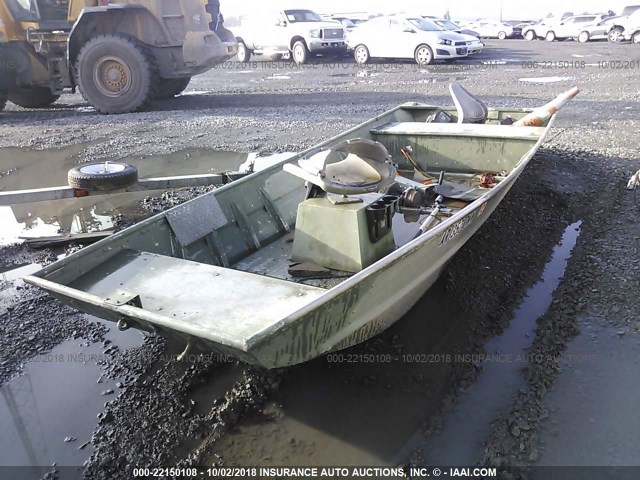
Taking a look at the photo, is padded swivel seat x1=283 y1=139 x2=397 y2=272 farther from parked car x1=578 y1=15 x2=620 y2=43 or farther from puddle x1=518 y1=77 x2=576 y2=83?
parked car x1=578 y1=15 x2=620 y2=43

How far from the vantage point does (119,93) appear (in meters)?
10.3

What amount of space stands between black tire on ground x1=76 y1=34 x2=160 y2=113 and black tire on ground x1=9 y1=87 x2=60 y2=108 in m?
1.94

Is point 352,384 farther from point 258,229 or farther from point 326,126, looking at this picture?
point 326,126

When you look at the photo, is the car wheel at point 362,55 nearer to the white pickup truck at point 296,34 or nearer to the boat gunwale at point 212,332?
the white pickup truck at point 296,34

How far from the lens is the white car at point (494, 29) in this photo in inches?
1048

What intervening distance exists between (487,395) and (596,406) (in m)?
0.56

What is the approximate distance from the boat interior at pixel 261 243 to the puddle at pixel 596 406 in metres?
1.35

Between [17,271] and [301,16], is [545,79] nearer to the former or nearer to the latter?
[301,16]

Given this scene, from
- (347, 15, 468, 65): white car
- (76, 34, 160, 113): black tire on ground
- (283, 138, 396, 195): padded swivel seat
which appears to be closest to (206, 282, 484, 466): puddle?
(283, 138, 396, 195): padded swivel seat

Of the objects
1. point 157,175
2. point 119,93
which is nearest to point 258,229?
→ point 157,175

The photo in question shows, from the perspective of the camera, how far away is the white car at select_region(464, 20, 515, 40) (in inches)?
1048

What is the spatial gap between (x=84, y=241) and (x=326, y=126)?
489 centimetres

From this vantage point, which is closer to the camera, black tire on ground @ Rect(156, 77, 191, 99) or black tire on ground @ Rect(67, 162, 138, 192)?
black tire on ground @ Rect(67, 162, 138, 192)

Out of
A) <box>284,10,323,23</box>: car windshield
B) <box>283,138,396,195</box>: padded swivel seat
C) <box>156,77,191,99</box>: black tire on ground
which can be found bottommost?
<box>283,138,396,195</box>: padded swivel seat
